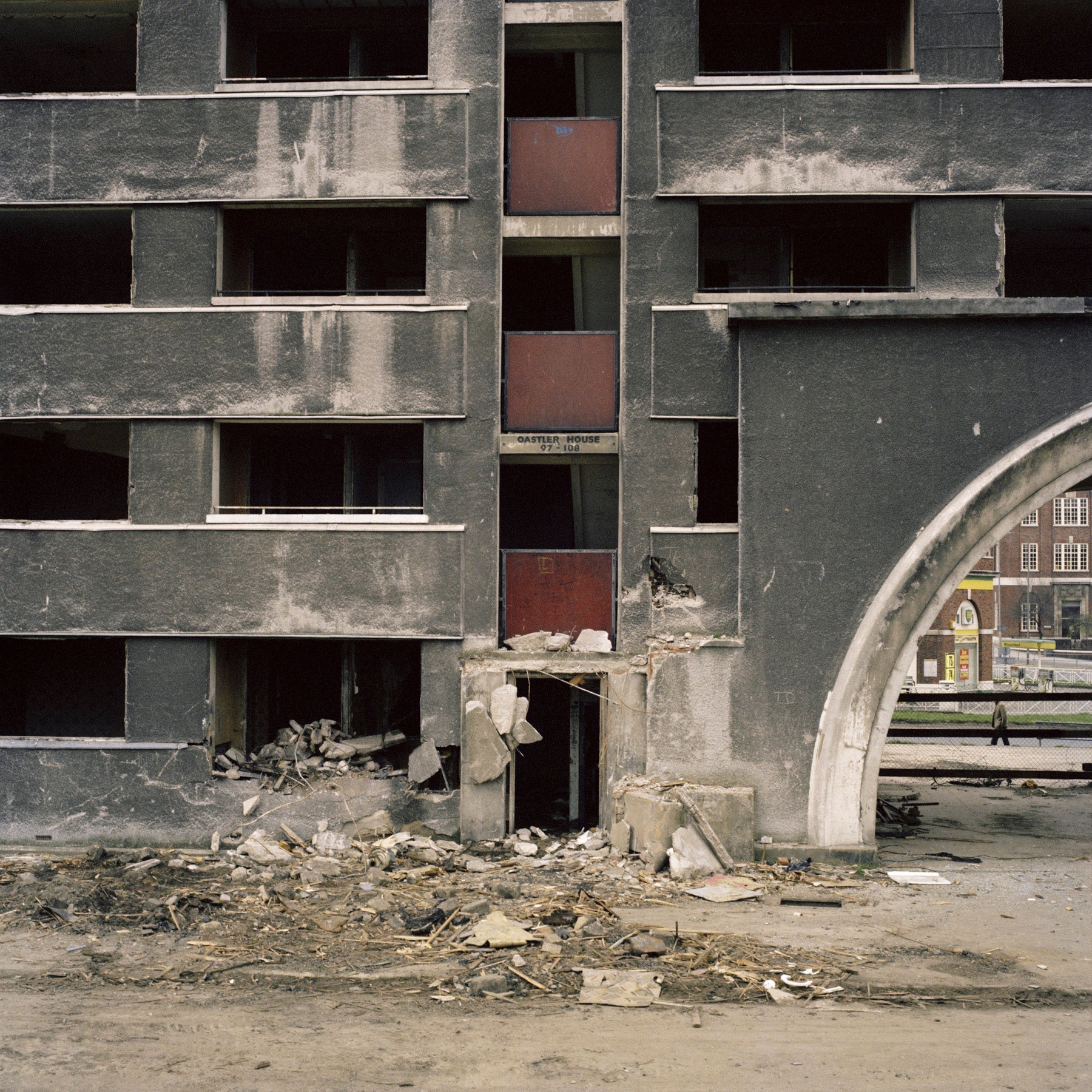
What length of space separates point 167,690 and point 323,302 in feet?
17.2

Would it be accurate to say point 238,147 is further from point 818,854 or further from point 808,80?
point 818,854

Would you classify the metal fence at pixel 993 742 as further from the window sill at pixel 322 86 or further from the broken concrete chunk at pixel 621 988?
the window sill at pixel 322 86

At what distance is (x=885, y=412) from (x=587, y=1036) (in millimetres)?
7566

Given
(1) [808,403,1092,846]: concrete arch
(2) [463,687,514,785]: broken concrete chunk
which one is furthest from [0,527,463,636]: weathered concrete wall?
(1) [808,403,1092,846]: concrete arch

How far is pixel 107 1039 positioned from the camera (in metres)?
6.59

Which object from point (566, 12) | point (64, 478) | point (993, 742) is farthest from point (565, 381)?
point (993, 742)

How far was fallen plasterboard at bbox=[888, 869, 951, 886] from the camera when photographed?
10453 millimetres

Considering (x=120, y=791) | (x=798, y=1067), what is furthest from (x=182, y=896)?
(x=798, y=1067)

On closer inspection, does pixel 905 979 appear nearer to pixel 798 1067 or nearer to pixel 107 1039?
pixel 798 1067

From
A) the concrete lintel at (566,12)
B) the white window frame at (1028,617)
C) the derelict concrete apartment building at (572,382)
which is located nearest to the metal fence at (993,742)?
the derelict concrete apartment building at (572,382)

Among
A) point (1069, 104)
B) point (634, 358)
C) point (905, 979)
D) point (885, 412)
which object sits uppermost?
point (1069, 104)

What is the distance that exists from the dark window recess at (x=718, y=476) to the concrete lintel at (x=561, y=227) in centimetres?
312

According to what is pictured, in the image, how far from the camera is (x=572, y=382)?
1194cm

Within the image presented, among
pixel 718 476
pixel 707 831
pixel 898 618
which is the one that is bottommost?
pixel 707 831
